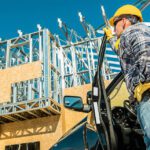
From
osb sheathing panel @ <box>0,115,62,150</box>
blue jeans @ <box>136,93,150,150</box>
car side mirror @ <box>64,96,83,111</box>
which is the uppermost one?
osb sheathing panel @ <box>0,115,62,150</box>

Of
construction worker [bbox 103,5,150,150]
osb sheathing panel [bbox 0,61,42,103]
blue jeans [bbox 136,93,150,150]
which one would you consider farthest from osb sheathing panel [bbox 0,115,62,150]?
blue jeans [bbox 136,93,150,150]

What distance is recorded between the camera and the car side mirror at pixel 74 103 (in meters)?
2.23

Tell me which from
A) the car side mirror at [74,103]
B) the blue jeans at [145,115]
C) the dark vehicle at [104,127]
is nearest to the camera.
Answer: the blue jeans at [145,115]

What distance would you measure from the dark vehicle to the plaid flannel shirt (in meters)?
0.20

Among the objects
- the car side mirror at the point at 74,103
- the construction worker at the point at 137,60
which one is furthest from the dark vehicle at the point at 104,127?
the construction worker at the point at 137,60

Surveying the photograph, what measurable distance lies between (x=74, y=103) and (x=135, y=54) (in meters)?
0.72

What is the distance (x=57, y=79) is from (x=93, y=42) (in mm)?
2272

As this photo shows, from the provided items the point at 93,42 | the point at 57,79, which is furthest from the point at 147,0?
the point at 57,79

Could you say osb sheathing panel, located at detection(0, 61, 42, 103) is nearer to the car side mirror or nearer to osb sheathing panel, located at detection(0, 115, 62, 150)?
osb sheathing panel, located at detection(0, 115, 62, 150)

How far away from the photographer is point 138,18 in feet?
6.39

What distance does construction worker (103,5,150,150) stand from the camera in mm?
1602

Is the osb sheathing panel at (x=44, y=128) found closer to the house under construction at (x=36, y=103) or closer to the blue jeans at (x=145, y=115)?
the house under construction at (x=36, y=103)

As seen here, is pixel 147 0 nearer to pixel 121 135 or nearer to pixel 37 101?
pixel 37 101

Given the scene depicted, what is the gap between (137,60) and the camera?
1677mm
